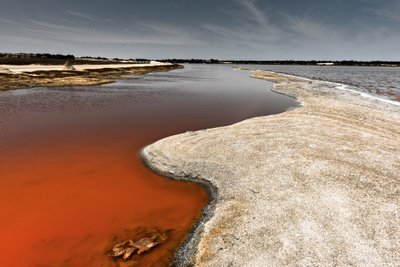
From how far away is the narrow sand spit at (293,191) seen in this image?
7.41 meters

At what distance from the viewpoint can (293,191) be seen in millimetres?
10000

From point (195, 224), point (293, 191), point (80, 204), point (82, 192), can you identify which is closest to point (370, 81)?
point (293, 191)

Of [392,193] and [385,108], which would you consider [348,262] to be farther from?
[385,108]

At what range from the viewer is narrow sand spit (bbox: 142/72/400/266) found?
7.41 m

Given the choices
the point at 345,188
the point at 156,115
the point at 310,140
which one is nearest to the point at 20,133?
the point at 156,115

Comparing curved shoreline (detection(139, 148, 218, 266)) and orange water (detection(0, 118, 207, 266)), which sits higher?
curved shoreline (detection(139, 148, 218, 266))

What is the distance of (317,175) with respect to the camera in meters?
10.8

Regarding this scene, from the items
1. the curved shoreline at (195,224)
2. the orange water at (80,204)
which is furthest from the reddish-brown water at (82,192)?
the curved shoreline at (195,224)

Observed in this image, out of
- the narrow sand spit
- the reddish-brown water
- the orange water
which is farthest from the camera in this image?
the reddish-brown water

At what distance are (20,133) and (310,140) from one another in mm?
17216

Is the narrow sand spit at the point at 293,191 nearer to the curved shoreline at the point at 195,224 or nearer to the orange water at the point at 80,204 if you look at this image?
the curved shoreline at the point at 195,224

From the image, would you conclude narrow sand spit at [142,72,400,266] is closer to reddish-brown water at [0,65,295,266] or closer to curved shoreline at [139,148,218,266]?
curved shoreline at [139,148,218,266]

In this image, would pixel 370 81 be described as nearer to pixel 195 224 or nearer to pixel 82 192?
pixel 195 224

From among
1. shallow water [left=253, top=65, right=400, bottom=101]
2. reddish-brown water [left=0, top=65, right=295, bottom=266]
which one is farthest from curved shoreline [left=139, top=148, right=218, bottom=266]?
shallow water [left=253, top=65, right=400, bottom=101]
